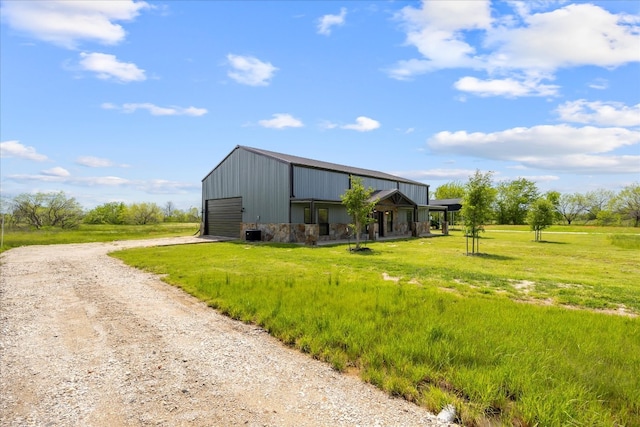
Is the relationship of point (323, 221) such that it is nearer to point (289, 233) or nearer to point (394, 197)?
point (289, 233)

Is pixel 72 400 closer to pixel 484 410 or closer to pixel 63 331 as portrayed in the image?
pixel 63 331

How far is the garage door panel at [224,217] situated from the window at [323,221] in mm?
6806

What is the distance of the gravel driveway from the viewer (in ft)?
10.1

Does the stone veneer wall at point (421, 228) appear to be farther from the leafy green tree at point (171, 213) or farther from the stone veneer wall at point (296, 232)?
the leafy green tree at point (171, 213)

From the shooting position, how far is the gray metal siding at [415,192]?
110 ft

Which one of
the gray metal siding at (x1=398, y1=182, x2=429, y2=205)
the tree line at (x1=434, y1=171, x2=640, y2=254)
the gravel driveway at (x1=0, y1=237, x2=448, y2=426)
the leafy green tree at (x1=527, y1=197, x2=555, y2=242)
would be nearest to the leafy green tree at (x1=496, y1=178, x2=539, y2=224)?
the tree line at (x1=434, y1=171, x2=640, y2=254)

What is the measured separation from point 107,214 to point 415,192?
58274mm

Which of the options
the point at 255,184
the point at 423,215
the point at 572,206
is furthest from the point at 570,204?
the point at 255,184

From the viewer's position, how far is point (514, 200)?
65125 millimetres

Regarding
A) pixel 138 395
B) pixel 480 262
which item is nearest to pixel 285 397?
pixel 138 395

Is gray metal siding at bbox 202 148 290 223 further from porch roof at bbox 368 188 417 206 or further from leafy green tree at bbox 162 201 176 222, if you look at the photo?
leafy green tree at bbox 162 201 176 222

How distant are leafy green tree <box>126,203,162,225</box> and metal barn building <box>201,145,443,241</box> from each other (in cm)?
4021

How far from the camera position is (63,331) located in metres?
5.42

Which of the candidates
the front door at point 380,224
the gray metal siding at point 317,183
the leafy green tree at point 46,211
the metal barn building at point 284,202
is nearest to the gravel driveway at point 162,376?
the metal barn building at point 284,202
